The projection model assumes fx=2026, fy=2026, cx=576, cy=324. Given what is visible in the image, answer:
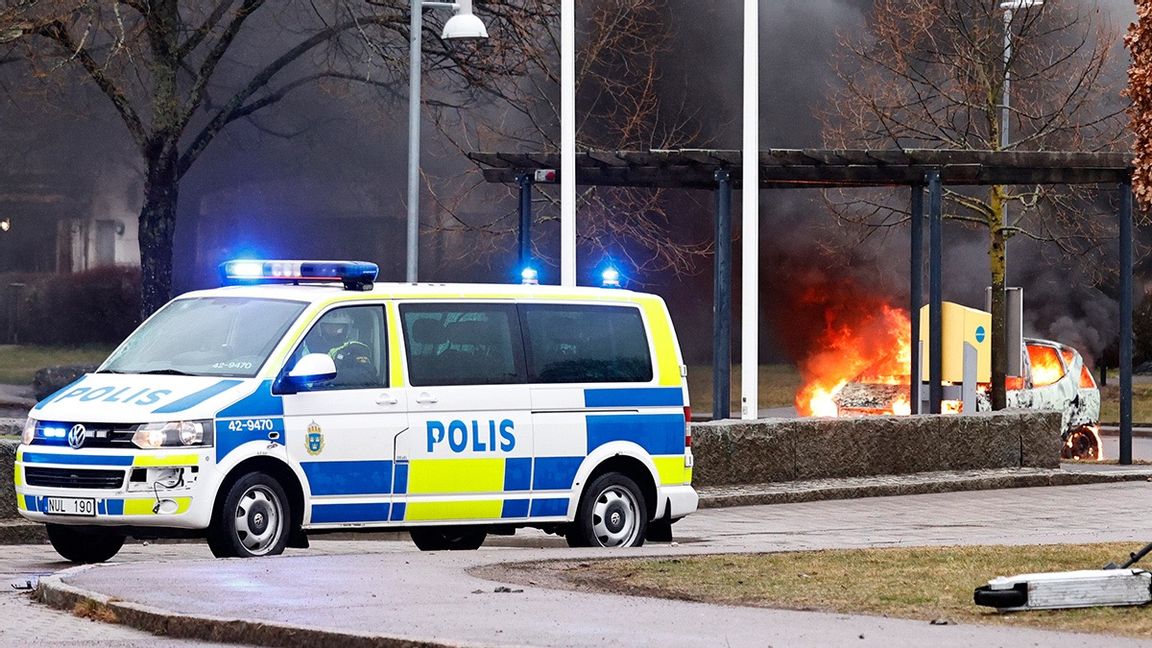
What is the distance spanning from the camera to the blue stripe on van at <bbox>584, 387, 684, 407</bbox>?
47.1 ft

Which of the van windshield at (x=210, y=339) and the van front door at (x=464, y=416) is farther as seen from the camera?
the van front door at (x=464, y=416)

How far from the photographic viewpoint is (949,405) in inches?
1128

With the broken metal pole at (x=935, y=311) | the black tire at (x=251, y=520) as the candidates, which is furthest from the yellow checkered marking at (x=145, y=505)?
the broken metal pole at (x=935, y=311)

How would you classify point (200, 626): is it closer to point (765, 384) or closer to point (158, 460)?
point (158, 460)

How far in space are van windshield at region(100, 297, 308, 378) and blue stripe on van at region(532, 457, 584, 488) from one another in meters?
2.03

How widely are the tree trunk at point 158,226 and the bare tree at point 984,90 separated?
12.7 meters

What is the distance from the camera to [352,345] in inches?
525

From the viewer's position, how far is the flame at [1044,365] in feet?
91.7

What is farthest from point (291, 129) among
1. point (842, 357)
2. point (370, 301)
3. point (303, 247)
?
point (370, 301)

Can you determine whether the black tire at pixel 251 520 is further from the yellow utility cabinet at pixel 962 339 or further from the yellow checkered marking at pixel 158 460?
the yellow utility cabinet at pixel 962 339

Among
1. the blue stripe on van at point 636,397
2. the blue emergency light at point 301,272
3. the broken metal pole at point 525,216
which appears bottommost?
the blue stripe on van at point 636,397

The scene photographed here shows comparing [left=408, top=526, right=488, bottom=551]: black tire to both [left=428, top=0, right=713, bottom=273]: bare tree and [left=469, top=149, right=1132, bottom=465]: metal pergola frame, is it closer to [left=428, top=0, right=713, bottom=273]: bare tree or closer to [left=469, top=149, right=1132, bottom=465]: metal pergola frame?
[left=469, top=149, right=1132, bottom=465]: metal pergola frame

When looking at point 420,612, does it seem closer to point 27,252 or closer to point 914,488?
point 914,488

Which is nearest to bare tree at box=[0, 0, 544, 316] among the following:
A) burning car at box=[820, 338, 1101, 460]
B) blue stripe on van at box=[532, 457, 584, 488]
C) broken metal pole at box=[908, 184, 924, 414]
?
broken metal pole at box=[908, 184, 924, 414]
